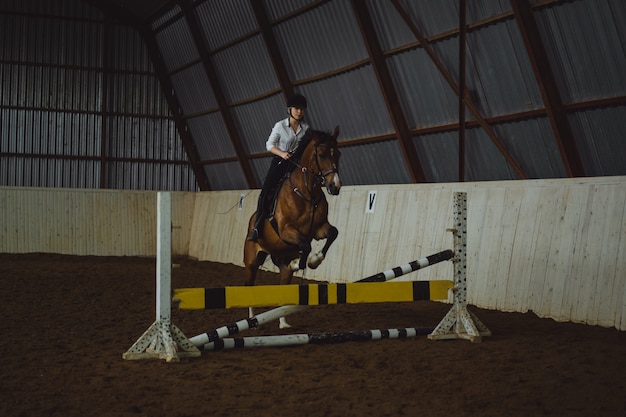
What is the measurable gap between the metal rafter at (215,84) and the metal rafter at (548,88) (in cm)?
1095

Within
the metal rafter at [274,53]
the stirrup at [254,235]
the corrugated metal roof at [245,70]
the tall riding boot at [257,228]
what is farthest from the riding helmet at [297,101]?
the corrugated metal roof at [245,70]

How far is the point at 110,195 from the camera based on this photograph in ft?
70.6

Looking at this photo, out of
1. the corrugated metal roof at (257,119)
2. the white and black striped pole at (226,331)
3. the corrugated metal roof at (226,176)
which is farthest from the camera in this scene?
the corrugated metal roof at (226,176)

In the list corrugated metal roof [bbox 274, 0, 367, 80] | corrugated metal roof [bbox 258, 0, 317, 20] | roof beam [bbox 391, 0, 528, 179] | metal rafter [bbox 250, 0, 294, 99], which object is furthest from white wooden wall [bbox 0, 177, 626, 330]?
corrugated metal roof [bbox 258, 0, 317, 20]

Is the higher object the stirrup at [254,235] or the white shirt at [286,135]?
the white shirt at [286,135]

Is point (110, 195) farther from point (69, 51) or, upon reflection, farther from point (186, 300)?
point (186, 300)

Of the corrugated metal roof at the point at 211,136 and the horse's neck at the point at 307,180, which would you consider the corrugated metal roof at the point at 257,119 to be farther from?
the horse's neck at the point at 307,180

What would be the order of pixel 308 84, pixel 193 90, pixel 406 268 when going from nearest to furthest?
pixel 406 268
pixel 308 84
pixel 193 90

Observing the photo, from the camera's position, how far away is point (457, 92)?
12789 millimetres

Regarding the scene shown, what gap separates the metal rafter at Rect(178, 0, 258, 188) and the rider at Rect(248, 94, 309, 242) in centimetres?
1176

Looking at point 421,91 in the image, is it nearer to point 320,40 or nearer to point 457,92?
point 457,92

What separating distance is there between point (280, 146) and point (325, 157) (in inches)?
40.5

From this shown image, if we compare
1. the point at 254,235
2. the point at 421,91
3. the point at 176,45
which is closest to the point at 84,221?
the point at 176,45

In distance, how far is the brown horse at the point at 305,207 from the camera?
26.7 feet
